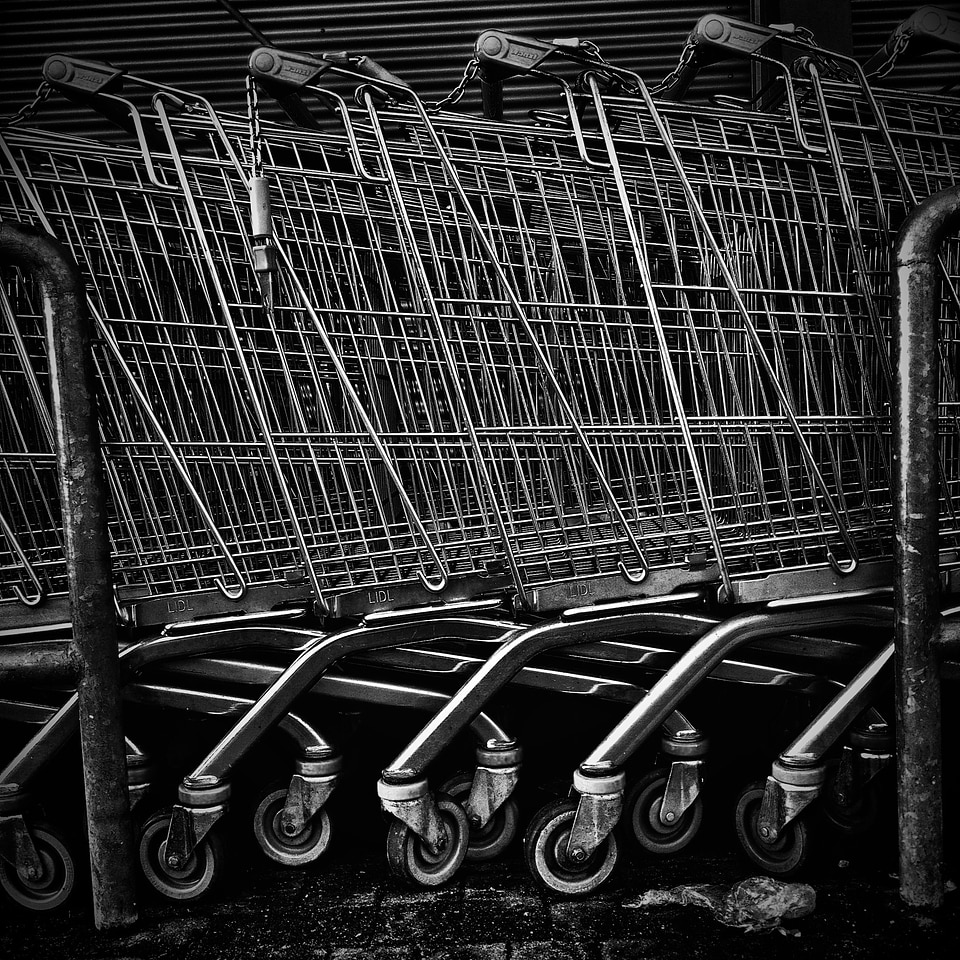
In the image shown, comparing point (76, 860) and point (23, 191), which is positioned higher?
point (23, 191)

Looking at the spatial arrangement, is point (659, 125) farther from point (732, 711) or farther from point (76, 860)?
point (76, 860)

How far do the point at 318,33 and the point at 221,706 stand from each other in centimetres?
300

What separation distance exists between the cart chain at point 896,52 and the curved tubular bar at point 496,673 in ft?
5.75

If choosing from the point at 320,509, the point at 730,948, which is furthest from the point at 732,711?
the point at 320,509

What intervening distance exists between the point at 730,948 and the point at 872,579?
3.36 ft

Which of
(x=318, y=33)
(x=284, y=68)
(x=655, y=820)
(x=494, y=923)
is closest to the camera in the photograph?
(x=494, y=923)

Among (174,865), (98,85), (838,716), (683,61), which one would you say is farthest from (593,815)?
(98,85)

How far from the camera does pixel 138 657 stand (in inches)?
95.7

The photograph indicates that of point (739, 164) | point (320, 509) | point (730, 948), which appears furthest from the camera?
point (320, 509)

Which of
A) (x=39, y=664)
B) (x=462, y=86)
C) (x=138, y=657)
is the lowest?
(x=138, y=657)

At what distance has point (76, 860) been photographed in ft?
7.92

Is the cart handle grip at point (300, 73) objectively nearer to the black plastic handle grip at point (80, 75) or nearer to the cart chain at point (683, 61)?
the black plastic handle grip at point (80, 75)

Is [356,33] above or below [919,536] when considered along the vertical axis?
above

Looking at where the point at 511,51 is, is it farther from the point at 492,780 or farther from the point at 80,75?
the point at 492,780
